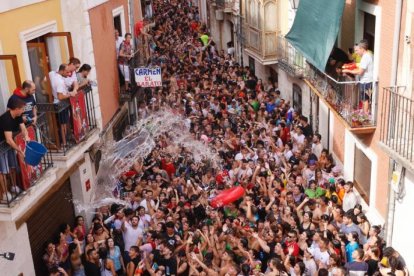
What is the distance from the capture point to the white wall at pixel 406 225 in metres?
10.2

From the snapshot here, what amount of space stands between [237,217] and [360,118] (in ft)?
10.9

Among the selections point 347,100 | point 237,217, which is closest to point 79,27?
point 237,217

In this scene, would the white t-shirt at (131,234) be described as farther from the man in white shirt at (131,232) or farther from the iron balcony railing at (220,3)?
the iron balcony railing at (220,3)

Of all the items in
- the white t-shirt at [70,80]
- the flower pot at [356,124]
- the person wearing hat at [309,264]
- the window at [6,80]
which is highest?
the window at [6,80]

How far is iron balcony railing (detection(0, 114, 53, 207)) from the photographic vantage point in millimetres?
8227

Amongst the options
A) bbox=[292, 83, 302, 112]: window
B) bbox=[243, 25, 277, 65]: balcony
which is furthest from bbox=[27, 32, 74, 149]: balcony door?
bbox=[243, 25, 277, 65]: balcony

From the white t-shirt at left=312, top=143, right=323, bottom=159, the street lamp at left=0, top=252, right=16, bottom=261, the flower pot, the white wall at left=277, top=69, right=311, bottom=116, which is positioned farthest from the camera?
the white wall at left=277, top=69, right=311, bottom=116

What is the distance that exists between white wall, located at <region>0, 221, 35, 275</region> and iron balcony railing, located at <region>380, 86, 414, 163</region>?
664 cm

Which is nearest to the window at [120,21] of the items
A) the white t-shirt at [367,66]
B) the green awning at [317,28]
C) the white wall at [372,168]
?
the green awning at [317,28]

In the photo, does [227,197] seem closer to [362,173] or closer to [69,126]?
[362,173]

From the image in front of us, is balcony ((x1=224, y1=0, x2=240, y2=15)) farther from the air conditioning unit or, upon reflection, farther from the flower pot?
the flower pot

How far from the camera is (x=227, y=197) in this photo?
12.3 meters

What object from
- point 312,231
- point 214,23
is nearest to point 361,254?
point 312,231

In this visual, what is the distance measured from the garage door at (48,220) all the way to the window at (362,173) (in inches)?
266
